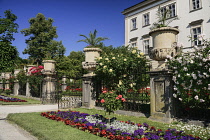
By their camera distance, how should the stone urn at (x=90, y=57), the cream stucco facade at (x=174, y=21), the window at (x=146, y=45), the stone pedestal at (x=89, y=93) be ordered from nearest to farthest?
the stone urn at (x=90, y=57) → the stone pedestal at (x=89, y=93) → the cream stucco facade at (x=174, y=21) → the window at (x=146, y=45)

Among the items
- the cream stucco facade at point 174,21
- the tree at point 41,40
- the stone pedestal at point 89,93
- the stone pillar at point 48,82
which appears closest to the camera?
the stone pedestal at point 89,93

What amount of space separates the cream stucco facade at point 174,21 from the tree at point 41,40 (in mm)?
16486

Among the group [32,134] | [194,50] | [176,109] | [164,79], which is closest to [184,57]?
[194,50]

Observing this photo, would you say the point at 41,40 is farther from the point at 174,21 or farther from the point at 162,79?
the point at 162,79

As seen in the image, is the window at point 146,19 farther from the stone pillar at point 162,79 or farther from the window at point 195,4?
the stone pillar at point 162,79

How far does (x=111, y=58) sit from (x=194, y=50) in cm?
378

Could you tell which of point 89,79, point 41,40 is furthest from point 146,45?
point 41,40

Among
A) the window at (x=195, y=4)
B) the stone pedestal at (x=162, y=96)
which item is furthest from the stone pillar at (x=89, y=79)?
the window at (x=195, y=4)

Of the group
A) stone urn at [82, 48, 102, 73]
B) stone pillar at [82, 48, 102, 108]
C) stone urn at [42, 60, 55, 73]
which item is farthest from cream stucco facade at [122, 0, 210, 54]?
stone urn at [42, 60, 55, 73]

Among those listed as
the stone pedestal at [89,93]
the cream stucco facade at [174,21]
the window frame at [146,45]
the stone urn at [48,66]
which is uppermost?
the cream stucco facade at [174,21]

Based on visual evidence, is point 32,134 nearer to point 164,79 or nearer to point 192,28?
point 164,79

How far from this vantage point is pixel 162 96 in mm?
6082

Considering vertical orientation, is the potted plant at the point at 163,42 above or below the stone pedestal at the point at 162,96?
above

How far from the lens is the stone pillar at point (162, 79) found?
5.90 m
